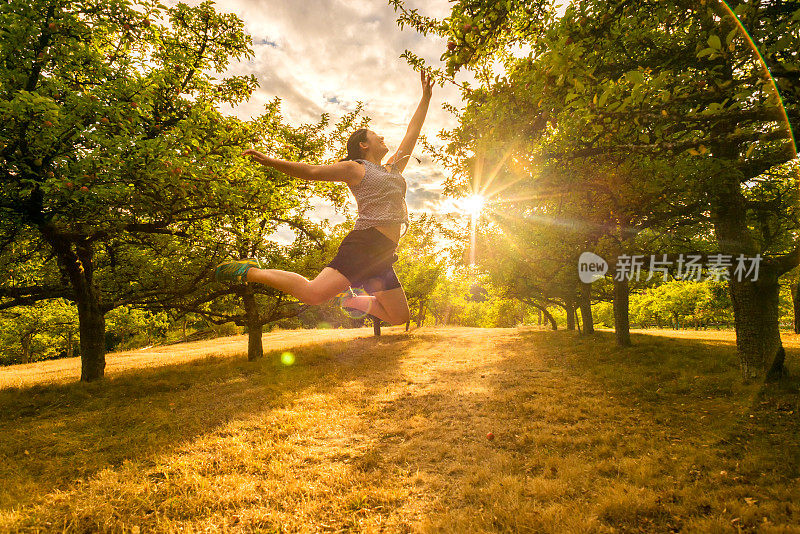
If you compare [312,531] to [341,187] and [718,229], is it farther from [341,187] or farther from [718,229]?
[341,187]

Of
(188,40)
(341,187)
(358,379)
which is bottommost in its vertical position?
(358,379)

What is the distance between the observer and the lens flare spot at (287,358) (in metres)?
13.7

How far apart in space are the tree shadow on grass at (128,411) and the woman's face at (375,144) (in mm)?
5591

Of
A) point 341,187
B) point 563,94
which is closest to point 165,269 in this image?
point 341,187

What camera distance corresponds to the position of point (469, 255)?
834 inches

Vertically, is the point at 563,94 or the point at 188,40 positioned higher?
the point at 188,40

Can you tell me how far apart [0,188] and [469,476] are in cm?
944

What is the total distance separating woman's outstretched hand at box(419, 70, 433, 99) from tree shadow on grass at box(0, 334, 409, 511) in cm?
668

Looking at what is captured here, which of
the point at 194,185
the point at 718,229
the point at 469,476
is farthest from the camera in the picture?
the point at 718,229

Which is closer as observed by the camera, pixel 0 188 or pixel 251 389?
pixel 0 188

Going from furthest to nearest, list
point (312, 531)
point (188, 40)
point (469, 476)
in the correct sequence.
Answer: point (188, 40) < point (469, 476) < point (312, 531)

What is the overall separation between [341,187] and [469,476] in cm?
1062

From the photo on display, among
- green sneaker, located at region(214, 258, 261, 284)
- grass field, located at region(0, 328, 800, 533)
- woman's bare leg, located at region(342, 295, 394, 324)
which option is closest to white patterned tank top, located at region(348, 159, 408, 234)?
woman's bare leg, located at region(342, 295, 394, 324)

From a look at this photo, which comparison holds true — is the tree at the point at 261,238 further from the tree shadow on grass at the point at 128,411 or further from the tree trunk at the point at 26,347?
the tree trunk at the point at 26,347
